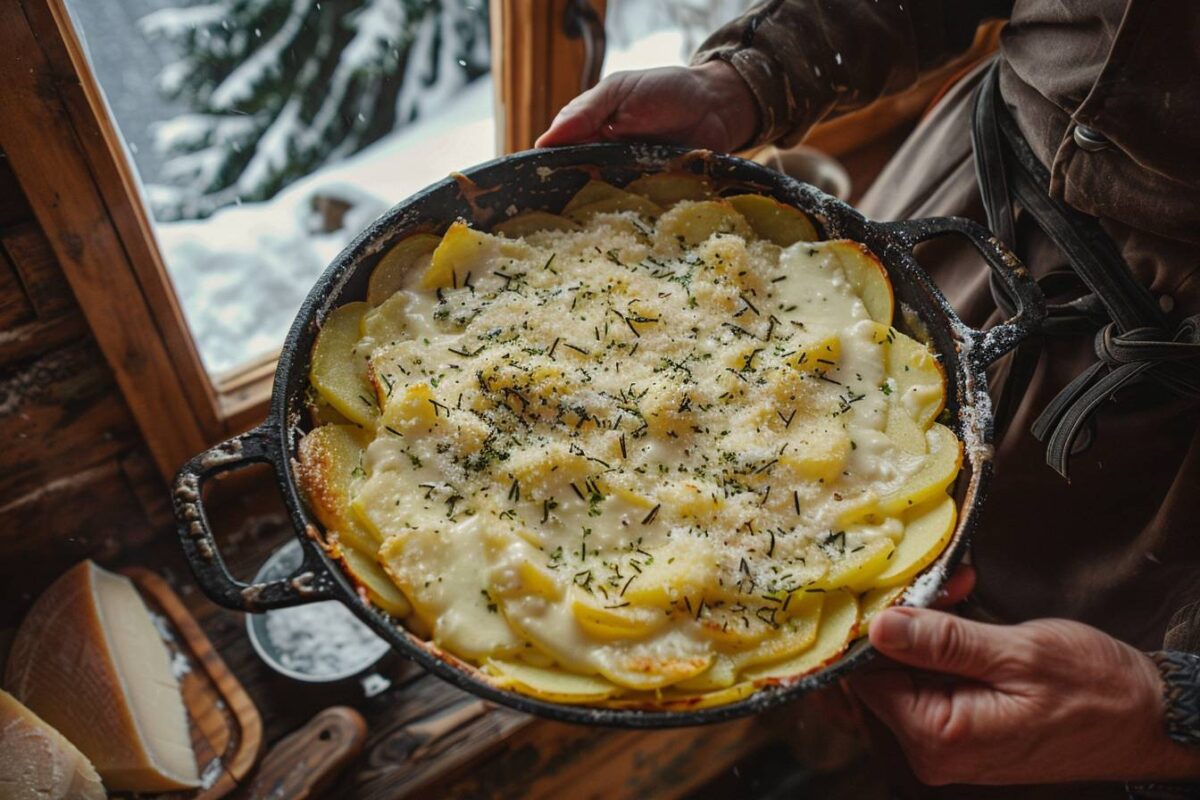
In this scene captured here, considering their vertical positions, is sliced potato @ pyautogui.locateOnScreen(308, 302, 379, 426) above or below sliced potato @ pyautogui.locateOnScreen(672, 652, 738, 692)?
above

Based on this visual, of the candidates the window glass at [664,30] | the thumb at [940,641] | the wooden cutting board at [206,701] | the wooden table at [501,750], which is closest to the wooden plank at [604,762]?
the wooden table at [501,750]

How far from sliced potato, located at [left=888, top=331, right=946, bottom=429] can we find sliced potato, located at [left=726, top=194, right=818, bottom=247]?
0.25 metres

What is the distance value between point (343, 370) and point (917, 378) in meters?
0.86

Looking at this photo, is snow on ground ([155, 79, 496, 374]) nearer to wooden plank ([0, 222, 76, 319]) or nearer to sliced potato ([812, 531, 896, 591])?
wooden plank ([0, 222, 76, 319])

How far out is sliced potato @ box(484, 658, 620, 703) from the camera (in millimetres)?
1070

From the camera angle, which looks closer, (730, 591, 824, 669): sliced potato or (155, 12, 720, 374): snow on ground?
(730, 591, 824, 669): sliced potato

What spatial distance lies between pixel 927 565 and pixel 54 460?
1787 millimetres

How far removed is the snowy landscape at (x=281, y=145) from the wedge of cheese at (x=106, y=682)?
2.05 feet

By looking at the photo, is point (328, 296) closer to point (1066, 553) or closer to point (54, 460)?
point (54, 460)

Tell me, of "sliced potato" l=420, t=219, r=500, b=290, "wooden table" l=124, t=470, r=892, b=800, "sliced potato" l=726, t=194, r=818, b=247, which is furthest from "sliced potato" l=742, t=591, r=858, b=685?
"wooden table" l=124, t=470, r=892, b=800

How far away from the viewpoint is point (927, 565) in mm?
1203

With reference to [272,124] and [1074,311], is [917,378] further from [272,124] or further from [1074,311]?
[272,124]

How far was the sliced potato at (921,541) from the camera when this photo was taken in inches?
47.3

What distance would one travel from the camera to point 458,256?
144 cm
